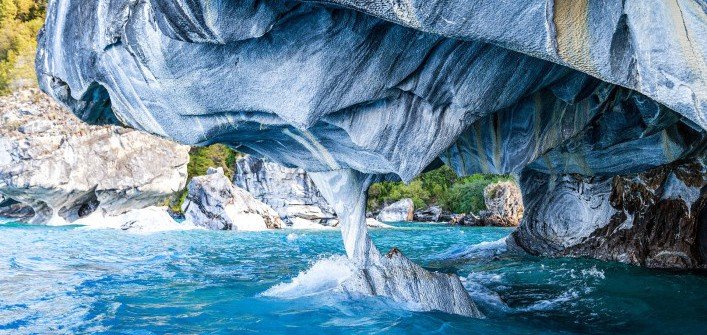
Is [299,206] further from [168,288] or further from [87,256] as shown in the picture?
[168,288]

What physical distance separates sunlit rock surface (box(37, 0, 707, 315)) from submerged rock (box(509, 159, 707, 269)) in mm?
1892

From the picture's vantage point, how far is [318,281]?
7.70m

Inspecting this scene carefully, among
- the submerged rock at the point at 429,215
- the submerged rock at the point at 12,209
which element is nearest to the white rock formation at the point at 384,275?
the submerged rock at the point at 429,215

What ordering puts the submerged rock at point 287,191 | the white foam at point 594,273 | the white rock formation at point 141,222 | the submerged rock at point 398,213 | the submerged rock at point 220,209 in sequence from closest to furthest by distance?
1. the white foam at point 594,273
2. the white rock formation at point 141,222
3. the submerged rock at point 220,209
4. the submerged rock at point 287,191
5. the submerged rock at point 398,213

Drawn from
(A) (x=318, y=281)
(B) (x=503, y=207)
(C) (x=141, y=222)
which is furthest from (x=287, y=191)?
(A) (x=318, y=281)

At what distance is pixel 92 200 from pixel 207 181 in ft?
31.8

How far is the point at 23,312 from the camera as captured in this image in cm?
638

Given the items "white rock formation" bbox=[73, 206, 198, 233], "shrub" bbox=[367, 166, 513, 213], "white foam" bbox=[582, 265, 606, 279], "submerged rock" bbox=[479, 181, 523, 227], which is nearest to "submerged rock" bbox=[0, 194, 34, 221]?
"white rock formation" bbox=[73, 206, 198, 233]

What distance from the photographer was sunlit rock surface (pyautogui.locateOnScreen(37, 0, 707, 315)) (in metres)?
3.31

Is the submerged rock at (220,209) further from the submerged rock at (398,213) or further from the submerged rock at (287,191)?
the submerged rock at (398,213)

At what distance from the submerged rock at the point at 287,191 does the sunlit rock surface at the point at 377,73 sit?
69.1 feet

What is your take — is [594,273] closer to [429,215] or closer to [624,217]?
[624,217]

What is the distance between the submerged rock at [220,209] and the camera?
80.5 feet

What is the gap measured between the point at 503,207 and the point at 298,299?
22.2 meters
